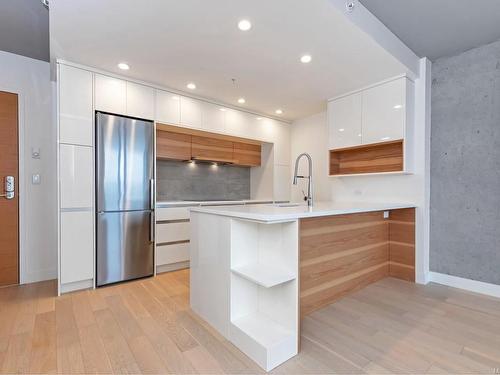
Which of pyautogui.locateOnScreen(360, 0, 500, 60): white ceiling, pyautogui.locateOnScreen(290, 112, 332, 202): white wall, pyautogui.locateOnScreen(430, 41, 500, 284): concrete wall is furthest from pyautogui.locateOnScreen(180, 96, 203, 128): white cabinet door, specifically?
pyautogui.locateOnScreen(430, 41, 500, 284): concrete wall

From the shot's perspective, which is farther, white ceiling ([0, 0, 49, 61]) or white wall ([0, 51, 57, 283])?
white wall ([0, 51, 57, 283])

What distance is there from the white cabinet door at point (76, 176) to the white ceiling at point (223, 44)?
918 millimetres

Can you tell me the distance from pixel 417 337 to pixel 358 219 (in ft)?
3.80

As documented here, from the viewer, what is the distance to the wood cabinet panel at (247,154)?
421 cm

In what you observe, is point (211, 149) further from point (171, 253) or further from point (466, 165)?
point (466, 165)

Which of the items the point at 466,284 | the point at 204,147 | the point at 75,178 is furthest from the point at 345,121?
the point at 75,178

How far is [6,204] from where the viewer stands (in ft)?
9.07

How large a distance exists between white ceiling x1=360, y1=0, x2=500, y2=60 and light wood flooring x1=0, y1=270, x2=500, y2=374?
2.58 metres

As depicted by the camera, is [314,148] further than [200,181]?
Yes

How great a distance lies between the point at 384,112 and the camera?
9.57 feet

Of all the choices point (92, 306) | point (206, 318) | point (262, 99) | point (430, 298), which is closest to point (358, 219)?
point (430, 298)

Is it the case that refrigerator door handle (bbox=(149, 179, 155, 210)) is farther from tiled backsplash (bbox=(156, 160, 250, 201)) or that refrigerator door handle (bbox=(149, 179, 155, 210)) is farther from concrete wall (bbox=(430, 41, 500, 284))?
concrete wall (bbox=(430, 41, 500, 284))

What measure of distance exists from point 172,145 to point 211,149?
2.05 feet

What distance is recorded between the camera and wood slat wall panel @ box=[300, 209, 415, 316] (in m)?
2.17
